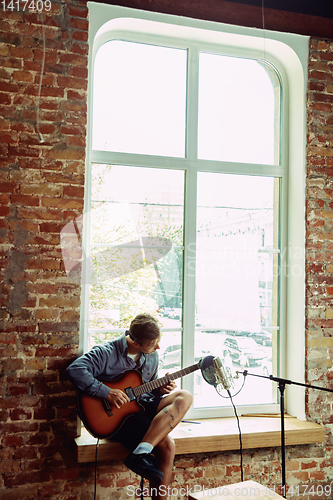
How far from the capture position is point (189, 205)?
309 centimetres

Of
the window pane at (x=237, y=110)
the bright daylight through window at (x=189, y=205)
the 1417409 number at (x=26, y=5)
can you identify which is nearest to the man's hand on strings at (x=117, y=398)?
the bright daylight through window at (x=189, y=205)

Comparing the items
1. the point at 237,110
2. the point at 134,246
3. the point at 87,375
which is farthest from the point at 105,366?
the point at 237,110

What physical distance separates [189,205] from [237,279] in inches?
25.2

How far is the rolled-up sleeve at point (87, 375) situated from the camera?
95.9 inches

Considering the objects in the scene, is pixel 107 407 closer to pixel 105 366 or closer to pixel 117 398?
pixel 117 398

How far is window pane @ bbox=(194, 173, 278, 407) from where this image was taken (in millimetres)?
3119

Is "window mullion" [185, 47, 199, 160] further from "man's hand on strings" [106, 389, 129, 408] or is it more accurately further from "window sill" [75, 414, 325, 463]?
"window sill" [75, 414, 325, 463]

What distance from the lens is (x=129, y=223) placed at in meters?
2.99

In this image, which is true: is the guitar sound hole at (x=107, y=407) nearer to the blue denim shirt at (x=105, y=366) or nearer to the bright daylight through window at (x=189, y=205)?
the blue denim shirt at (x=105, y=366)

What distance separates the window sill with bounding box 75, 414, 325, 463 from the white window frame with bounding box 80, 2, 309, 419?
0.13 meters

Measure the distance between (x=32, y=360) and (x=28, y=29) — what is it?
1978 mm

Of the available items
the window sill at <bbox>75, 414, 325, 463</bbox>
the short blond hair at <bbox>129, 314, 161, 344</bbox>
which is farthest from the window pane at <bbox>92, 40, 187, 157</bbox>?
the window sill at <bbox>75, 414, 325, 463</bbox>

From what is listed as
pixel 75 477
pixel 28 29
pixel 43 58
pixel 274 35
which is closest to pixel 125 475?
pixel 75 477

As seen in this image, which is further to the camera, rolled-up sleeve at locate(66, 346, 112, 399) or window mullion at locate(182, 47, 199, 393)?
window mullion at locate(182, 47, 199, 393)
